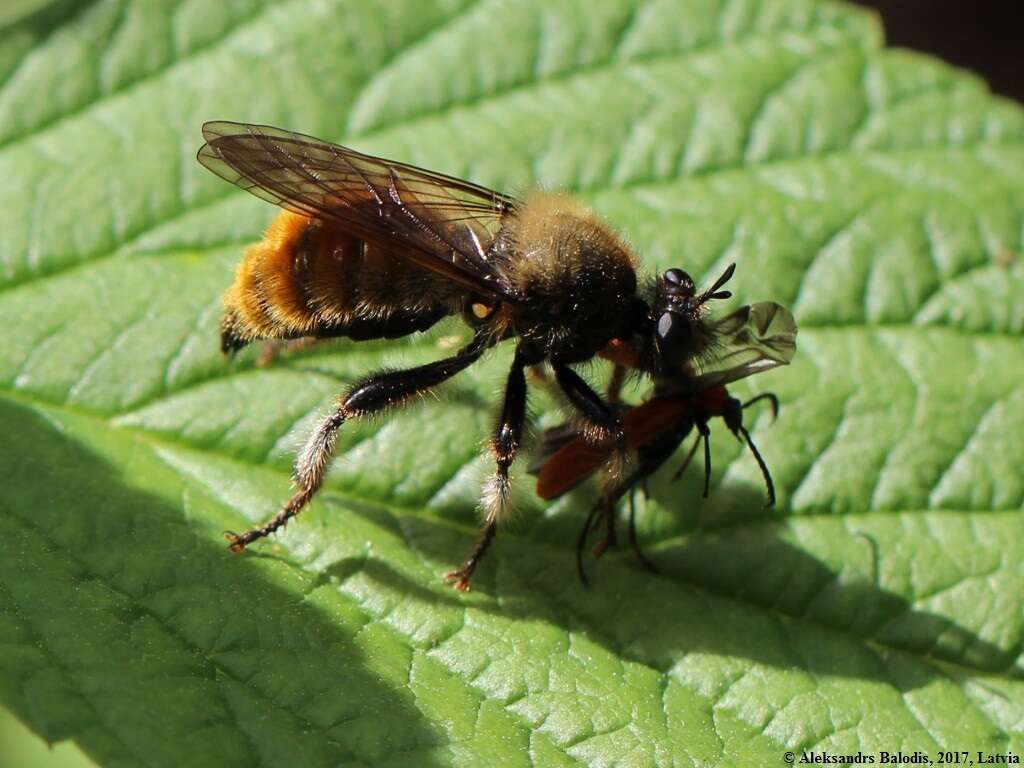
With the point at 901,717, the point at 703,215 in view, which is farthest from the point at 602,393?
the point at 901,717

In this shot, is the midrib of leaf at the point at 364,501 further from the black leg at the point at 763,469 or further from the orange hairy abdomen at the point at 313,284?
the orange hairy abdomen at the point at 313,284

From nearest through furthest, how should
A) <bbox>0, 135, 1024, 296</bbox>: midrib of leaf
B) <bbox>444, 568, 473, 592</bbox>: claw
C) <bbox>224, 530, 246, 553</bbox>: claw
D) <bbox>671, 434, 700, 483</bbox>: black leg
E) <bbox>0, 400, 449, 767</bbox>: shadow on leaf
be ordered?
<bbox>0, 400, 449, 767</bbox>: shadow on leaf < <bbox>224, 530, 246, 553</bbox>: claw < <bbox>444, 568, 473, 592</bbox>: claw < <bbox>671, 434, 700, 483</bbox>: black leg < <bbox>0, 135, 1024, 296</bbox>: midrib of leaf

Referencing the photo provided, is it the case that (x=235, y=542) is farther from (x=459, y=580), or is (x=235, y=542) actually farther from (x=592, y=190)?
(x=592, y=190)

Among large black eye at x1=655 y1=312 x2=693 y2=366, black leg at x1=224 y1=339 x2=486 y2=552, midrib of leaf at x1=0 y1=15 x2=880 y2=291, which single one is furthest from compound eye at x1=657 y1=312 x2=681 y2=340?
midrib of leaf at x1=0 y1=15 x2=880 y2=291

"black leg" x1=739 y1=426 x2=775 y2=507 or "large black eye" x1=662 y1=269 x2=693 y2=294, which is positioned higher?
"large black eye" x1=662 y1=269 x2=693 y2=294

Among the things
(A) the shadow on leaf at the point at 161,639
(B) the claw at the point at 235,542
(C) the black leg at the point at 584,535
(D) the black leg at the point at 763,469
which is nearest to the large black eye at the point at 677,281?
(D) the black leg at the point at 763,469

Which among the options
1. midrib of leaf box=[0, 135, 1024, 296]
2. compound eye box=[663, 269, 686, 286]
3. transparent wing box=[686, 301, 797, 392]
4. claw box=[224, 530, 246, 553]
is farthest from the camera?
midrib of leaf box=[0, 135, 1024, 296]

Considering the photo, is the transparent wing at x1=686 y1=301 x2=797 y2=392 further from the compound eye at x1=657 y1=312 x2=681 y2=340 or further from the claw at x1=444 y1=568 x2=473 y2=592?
the claw at x1=444 y1=568 x2=473 y2=592
